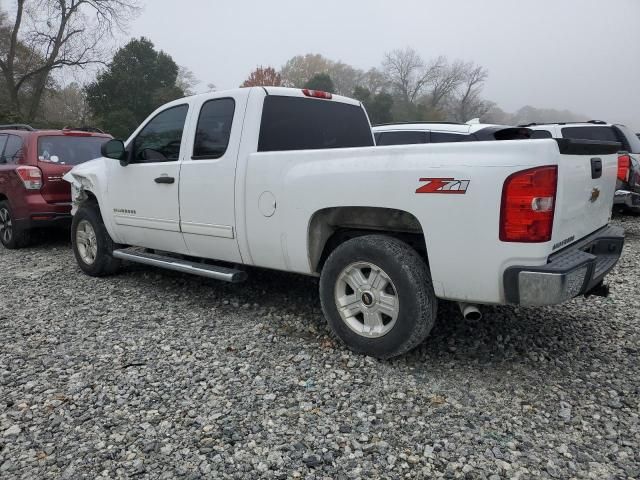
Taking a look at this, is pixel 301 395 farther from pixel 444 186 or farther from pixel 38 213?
pixel 38 213

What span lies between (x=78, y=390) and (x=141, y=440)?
2.49 feet

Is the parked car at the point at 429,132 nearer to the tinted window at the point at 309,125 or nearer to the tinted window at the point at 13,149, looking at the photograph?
the tinted window at the point at 309,125

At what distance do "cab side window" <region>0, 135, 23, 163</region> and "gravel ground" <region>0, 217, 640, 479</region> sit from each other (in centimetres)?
315

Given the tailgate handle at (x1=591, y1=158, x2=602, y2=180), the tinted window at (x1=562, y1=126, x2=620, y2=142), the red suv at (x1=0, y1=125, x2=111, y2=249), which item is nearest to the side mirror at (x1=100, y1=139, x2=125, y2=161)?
the red suv at (x1=0, y1=125, x2=111, y2=249)

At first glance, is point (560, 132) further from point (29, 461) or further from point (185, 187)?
point (29, 461)

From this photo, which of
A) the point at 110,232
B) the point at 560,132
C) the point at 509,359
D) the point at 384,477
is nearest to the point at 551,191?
the point at 509,359

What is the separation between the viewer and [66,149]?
273 inches

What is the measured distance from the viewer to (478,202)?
266 cm

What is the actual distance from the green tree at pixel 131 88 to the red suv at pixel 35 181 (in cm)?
2733

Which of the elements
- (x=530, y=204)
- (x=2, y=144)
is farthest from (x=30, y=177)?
(x=530, y=204)

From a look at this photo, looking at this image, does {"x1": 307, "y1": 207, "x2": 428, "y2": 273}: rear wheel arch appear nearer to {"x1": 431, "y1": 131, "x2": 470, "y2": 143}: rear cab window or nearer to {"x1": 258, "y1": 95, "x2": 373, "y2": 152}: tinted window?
{"x1": 258, "y1": 95, "x2": 373, "y2": 152}: tinted window

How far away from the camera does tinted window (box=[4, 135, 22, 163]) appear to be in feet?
22.2

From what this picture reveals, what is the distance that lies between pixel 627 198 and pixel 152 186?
6.39 m

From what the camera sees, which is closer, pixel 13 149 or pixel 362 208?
pixel 362 208
